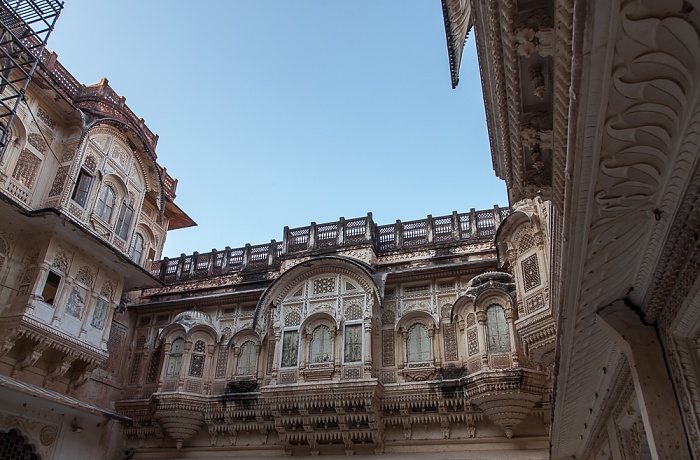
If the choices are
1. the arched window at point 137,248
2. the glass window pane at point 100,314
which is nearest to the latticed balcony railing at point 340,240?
the arched window at point 137,248

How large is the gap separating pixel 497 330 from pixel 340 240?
16.6ft

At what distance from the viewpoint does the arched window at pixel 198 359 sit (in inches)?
582

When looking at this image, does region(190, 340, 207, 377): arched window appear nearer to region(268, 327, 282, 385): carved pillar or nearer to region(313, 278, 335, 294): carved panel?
region(268, 327, 282, 385): carved pillar

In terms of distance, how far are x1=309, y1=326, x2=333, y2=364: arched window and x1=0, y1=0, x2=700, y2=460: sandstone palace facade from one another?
0.04 meters

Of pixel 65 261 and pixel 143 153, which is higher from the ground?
pixel 143 153

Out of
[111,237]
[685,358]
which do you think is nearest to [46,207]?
[111,237]

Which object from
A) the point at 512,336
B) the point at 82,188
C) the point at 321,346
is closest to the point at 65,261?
the point at 82,188

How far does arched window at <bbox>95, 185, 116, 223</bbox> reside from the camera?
1385 cm

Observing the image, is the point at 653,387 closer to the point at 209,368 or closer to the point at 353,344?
the point at 353,344

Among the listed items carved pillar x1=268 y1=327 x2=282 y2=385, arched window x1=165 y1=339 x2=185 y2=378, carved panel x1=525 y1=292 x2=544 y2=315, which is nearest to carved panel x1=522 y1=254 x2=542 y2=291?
carved panel x1=525 y1=292 x2=544 y2=315

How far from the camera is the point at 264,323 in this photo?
47.8 feet

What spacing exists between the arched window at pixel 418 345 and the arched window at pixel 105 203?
8.35 metres

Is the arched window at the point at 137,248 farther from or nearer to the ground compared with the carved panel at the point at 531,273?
farther from the ground

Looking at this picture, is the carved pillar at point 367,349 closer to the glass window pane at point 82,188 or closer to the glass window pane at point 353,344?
the glass window pane at point 353,344
